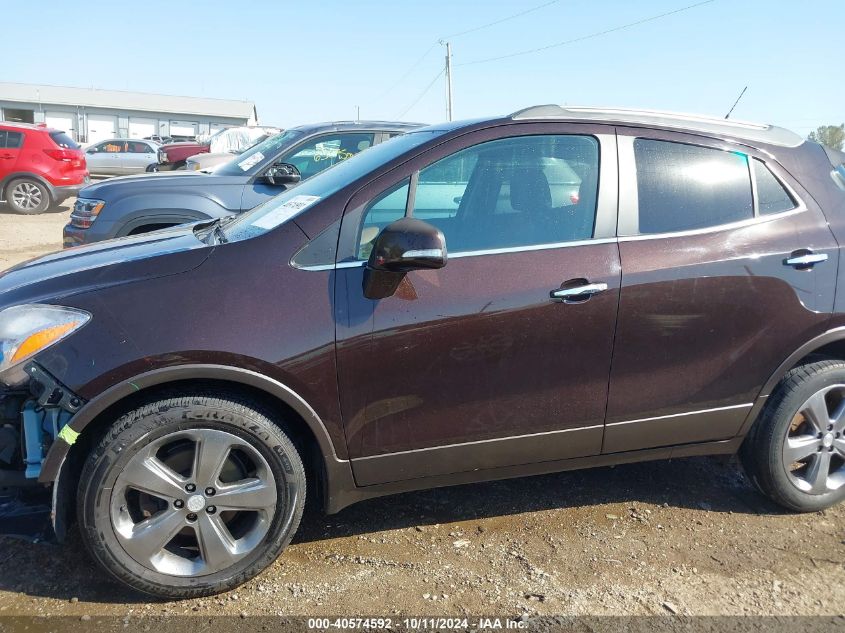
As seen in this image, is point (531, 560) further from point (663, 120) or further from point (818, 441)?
point (663, 120)

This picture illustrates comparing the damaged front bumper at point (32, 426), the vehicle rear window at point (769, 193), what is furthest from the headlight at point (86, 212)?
the vehicle rear window at point (769, 193)

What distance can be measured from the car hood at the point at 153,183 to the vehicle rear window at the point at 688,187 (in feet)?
13.2

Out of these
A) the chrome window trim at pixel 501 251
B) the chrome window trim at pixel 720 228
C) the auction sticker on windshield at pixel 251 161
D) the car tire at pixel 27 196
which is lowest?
the car tire at pixel 27 196

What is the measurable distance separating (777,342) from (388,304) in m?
1.82

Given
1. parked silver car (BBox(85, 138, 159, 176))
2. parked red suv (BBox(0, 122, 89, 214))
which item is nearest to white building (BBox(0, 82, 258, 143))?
parked silver car (BBox(85, 138, 159, 176))

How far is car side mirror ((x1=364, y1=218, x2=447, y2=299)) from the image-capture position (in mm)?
2703

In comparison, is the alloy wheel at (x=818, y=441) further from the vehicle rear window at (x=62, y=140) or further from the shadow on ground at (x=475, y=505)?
the vehicle rear window at (x=62, y=140)

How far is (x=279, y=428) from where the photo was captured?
2830 millimetres

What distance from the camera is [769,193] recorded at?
11.0ft

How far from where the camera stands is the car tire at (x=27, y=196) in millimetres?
14578

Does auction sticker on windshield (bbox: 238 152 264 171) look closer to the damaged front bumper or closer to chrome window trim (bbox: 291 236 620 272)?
chrome window trim (bbox: 291 236 620 272)

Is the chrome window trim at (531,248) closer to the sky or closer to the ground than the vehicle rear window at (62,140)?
closer to the ground

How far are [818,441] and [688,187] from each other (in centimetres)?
140

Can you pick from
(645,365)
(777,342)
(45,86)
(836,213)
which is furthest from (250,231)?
(45,86)
